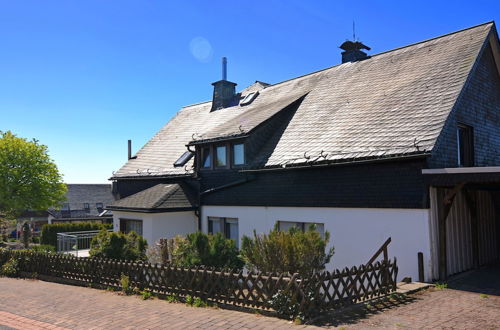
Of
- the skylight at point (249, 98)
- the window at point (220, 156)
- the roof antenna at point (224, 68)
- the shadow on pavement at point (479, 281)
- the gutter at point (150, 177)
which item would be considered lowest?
the shadow on pavement at point (479, 281)

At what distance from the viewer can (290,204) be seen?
14031 millimetres

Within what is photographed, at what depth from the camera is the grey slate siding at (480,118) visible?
11531 millimetres

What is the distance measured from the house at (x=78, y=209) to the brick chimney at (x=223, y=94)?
32.2 metres

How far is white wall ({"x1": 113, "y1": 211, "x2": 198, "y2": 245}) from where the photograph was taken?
679 inches

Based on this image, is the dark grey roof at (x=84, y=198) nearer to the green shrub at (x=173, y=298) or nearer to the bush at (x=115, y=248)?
the bush at (x=115, y=248)

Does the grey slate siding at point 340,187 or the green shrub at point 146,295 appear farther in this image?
the grey slate siding at point 340,187

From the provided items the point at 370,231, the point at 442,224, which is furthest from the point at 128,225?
the point at 442,224

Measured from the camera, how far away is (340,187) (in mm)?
12570

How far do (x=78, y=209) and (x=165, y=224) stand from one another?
137 ft

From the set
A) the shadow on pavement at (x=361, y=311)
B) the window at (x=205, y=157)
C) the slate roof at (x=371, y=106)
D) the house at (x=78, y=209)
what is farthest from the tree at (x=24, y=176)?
the shadow on pavement at (x=361, y=311)

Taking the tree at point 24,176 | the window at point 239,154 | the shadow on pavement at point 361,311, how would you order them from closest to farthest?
the shadow on pavement at point 361,311, the window at point 239,154, the tree at point 24,176

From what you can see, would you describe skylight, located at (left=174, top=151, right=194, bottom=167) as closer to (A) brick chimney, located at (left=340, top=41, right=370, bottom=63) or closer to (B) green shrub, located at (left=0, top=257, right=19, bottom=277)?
(B) green shrub, located at (left=0, top=257, right=19, bottom=277)

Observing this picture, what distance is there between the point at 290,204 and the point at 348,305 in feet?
19.1

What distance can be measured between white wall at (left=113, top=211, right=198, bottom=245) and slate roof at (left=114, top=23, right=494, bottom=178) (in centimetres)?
253
